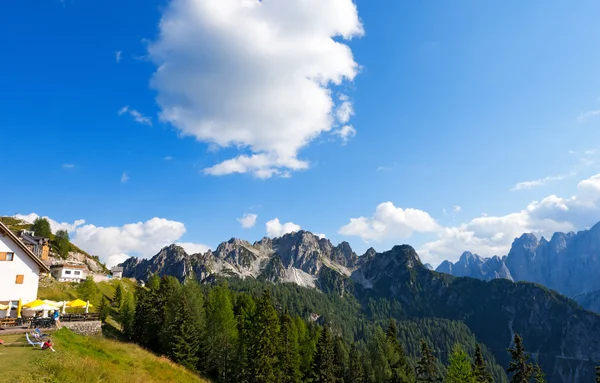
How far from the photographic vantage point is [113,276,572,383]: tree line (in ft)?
180

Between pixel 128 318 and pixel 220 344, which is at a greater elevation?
pixel 128 318

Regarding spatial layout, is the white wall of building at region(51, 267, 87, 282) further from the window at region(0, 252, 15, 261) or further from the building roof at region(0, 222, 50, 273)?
the window at region(0, 252, 15, 261)

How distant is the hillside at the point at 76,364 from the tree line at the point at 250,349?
24.1m

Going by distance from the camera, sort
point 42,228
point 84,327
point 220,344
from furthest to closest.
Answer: point 42,228 → point 220,344 → point 84,327

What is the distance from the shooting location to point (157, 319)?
209ft

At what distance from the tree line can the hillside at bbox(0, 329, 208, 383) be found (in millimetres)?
24053

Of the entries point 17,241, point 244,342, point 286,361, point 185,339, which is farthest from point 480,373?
point 17,241

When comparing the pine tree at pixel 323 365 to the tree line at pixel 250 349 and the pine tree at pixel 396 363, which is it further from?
the pine tree at pixel 396 363

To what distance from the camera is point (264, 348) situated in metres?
56.4

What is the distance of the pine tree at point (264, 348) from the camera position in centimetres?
5513

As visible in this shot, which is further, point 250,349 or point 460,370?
point 250,349

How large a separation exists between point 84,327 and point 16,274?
1293 centimetres

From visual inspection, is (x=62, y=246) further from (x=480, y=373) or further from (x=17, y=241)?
(x=480, y=373)

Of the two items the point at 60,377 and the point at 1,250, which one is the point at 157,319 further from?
the point at 60,377
